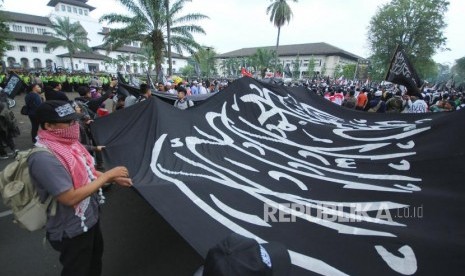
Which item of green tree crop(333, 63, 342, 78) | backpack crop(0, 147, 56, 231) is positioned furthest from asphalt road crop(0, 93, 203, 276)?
green tree crop(333, 63, 342, 78)

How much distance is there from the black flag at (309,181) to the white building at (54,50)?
144 feet

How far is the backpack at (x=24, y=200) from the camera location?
1.73 meters

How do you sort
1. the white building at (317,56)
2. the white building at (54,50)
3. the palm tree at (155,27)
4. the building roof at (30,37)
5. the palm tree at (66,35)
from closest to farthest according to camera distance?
the palm tree at (155,27), the palm tree at (66,35), the building roof at (30,37), the white building at (54,50), the white building at (317,56)

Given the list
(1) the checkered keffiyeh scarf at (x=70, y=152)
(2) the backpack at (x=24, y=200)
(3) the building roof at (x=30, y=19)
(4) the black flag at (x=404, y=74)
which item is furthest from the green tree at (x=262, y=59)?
(2) the backpack at (x=24, y=200)

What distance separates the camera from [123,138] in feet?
11.1

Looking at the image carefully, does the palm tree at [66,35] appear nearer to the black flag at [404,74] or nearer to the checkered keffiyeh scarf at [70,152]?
the black flag at [404,74]

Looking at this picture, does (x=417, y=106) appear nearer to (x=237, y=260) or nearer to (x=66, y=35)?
(x=237, y=260)

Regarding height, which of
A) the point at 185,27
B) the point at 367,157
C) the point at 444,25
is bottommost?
the point at 367,157

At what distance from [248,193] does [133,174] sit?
121cm

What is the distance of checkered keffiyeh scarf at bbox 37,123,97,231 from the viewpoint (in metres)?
1.72

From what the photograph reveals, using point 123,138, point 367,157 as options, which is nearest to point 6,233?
point 123,138

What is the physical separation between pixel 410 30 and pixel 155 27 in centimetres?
3279

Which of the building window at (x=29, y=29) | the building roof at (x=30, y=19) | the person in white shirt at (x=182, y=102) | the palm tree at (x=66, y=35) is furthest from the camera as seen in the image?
the building window at (x=29, y=29)

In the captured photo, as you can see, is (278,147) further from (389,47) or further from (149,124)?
(389,47)
